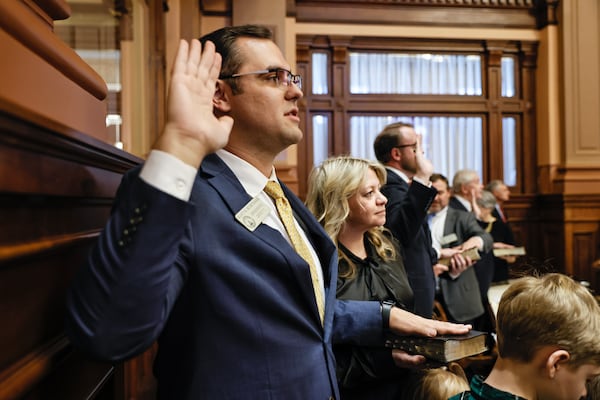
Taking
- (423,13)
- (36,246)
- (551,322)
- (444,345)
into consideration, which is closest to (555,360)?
(551,322)

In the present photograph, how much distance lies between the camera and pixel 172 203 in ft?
2.36

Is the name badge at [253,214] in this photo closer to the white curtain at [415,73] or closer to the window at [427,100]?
the window at [427,100]

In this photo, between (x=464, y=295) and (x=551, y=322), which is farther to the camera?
(x=464, y=295)

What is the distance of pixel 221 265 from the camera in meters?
0.91

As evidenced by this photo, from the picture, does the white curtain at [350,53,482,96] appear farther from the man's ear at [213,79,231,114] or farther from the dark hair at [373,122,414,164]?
the man's ear at [213,79,231,114]

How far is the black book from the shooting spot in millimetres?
1187

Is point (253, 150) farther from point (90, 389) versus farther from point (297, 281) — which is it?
point (90, 389)

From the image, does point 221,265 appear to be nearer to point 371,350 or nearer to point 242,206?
point 242,206

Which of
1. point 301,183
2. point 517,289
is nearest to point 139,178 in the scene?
point 517,289

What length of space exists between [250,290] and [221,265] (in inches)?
2.9

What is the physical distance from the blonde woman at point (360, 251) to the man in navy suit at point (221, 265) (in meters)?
0.27

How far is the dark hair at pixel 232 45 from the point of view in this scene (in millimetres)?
1184

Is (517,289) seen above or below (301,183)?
below

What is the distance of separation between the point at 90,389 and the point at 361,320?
0.67 metres
